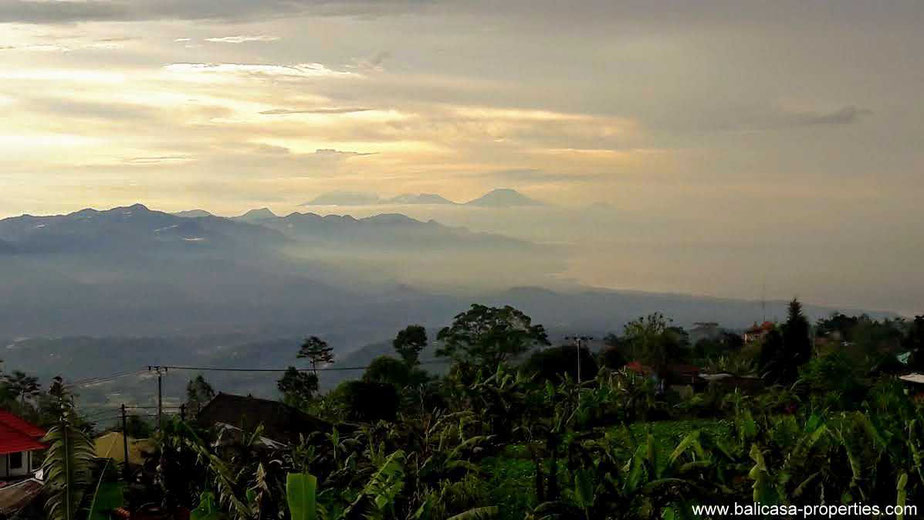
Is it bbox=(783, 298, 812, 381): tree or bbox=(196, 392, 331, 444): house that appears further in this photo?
bbox=(783, 298, 812, 381): tree

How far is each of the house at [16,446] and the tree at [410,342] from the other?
21467 millimetres

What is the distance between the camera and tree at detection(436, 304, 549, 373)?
47.4 metres

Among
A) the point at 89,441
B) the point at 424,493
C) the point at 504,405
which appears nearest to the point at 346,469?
the point at 424,493

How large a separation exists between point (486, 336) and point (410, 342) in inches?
227

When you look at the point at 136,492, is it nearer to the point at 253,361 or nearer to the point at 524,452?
the point at 524,452

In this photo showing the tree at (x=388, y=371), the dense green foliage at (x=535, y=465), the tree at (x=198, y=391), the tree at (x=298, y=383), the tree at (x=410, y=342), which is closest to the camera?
the dense green foliage at (x=535, y=465)

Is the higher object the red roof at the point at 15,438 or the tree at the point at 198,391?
the red roof at the point at 15,438

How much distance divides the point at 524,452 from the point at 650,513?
10139 millimetres

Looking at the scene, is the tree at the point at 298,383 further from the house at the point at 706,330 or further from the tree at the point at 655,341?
the house at the point at 706,330

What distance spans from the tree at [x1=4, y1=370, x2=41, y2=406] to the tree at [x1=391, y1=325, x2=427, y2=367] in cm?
1905

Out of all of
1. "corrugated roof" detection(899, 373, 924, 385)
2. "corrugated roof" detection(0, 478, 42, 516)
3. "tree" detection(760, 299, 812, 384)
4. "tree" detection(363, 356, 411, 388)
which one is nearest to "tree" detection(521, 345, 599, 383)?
"tree" detection(363, 356, 411, 388)

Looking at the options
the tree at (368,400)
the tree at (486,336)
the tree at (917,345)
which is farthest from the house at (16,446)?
the tree at (917,345)

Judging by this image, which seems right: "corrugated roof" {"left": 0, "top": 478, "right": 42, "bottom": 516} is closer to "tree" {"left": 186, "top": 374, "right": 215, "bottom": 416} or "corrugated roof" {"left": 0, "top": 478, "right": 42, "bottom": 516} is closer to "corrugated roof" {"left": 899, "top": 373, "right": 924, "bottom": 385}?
"tree" {"left": 186, "top": 374, "right": 215, "bottom": 416}

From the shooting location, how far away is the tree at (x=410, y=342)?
5184 centimetres
